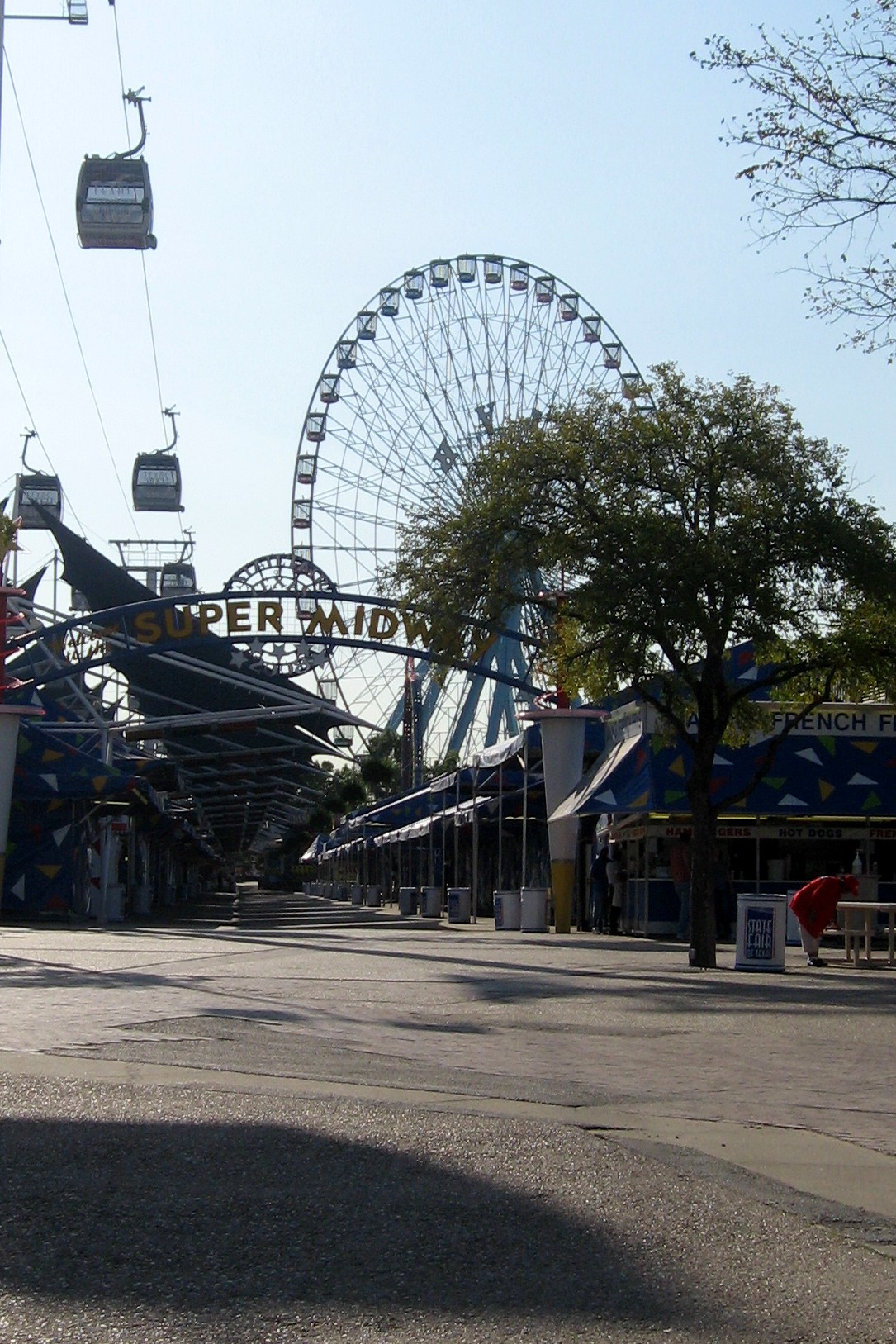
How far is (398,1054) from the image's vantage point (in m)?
9.63

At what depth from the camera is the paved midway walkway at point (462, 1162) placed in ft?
13.4

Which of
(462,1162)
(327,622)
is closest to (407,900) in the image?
(327,622)

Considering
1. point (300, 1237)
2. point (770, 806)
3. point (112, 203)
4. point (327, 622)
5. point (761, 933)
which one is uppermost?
point (112, 203)

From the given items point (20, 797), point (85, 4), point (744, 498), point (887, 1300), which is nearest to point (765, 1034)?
point (887, 1300)

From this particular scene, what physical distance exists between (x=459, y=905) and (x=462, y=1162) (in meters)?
30.4

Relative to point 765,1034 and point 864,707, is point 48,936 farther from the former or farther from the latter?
point 765,1034

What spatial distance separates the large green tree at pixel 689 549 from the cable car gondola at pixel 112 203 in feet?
75.2

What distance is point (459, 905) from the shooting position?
118ft

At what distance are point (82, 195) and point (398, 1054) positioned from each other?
34908mm

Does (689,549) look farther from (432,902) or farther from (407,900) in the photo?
(407,900)

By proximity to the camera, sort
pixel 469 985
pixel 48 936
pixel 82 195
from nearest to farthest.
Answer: pixel 469 985 → pixel 48 936 → pixel 82 195

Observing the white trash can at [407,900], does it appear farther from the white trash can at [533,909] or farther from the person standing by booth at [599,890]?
the person standing by booth at [599,890]

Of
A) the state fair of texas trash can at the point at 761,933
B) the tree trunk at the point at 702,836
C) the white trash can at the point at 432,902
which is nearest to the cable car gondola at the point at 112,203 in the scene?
the white trash can at the point at 432,902

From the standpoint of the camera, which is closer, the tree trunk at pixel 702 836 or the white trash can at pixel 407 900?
the tree trunk at pixel 702 836
